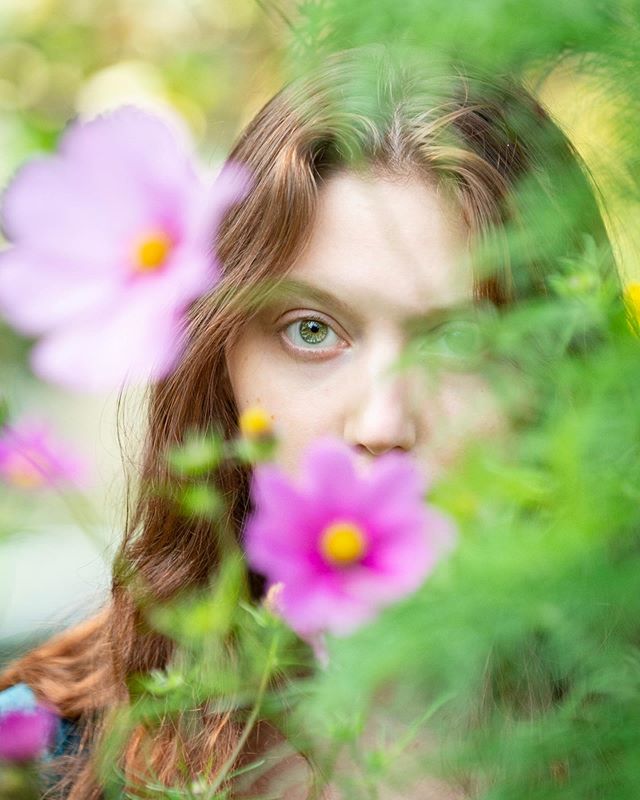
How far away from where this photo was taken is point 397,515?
289mm

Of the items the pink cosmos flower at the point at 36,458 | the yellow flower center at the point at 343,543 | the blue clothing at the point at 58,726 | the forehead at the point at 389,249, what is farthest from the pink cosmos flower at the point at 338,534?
the blue clothing at the point at 58,726

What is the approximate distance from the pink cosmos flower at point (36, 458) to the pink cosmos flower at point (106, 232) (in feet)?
0.58

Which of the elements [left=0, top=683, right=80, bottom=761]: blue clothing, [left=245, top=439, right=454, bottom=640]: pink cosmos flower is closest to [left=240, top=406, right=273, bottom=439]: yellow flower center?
[left=245, top=439, right=454, bottom=640]: pink cosmos flower

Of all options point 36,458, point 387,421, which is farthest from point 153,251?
point 387,421

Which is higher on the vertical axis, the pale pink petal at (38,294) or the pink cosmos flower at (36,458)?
the pale pink petal at (38,294)

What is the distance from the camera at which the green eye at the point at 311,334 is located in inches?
32.1

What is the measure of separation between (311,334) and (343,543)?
532 mm

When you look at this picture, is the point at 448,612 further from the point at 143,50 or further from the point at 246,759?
the point at 246,759

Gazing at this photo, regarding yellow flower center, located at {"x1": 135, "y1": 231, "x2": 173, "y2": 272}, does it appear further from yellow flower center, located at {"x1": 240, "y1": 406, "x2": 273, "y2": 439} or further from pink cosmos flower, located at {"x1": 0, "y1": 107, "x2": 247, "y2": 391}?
yellow flower center, located at {"x1": 240, "y1": 406, "x2": 273, "y2": 439}

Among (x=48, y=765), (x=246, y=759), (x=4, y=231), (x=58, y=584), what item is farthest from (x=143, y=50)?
(x=58, y=584)

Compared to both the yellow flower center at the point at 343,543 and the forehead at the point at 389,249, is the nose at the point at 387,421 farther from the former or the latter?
the yellow flower center at the point at 343,543

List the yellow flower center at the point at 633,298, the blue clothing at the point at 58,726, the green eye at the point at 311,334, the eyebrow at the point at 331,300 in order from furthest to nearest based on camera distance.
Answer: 1. the blue clothing at the point at 58,726
2. the green eye at the point at 311,334
3. the eyebrow at the point at 331,300
4. the yellow flower center at the point at 633,298

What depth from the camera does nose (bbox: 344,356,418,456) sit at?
0.62m

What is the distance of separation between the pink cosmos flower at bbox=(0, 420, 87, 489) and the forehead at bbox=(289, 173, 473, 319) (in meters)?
0.29
